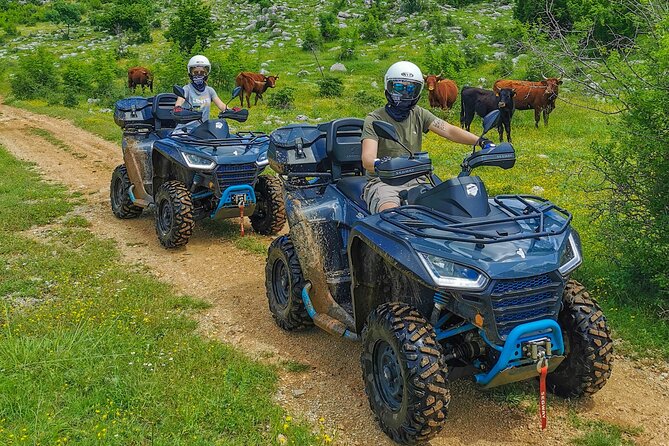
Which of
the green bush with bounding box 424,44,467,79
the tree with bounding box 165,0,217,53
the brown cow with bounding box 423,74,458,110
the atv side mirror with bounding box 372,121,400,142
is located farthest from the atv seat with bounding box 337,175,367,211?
the tree with bounding box 165,0,217,53

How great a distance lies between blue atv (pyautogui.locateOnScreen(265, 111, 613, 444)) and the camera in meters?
3.78

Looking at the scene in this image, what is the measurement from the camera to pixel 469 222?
4113mm

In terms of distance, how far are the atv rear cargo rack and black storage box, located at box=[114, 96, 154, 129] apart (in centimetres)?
707

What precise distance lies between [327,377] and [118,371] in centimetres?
170

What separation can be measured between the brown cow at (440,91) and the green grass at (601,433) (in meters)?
18.5

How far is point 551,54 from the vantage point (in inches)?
297

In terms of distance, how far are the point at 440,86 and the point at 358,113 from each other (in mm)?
3465

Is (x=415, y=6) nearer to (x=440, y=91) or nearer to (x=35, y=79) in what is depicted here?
(x=440, y=91)

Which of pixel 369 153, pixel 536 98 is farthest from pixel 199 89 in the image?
pixel 536 98

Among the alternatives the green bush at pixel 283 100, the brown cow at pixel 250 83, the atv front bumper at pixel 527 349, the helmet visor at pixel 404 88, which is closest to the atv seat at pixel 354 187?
the helmet visor at pixel 404 88

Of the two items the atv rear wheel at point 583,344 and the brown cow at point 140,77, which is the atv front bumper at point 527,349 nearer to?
the atv rear wheel at point 583,344

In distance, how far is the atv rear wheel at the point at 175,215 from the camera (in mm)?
8523

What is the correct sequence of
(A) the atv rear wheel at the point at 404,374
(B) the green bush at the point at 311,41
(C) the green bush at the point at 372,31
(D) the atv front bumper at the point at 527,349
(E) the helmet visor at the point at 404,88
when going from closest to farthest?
(D) the atv front bumper at the point at 527,349
(A) the atv rear wheel at the point at 404,374
(E) the helmet visor at the point at 404,88
(B) the green bush at the point at 311,41
(C) the green bush at the point at 372,31

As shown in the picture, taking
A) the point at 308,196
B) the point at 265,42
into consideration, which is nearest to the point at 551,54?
the point at 308,196
